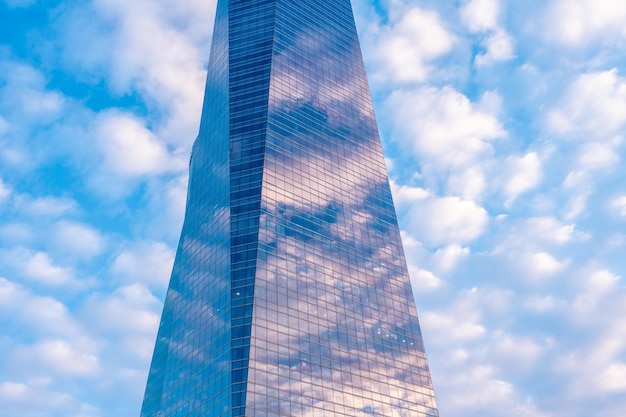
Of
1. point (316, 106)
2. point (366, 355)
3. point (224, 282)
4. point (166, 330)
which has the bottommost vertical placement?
point (366, 355)

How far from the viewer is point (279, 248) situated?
112 metres

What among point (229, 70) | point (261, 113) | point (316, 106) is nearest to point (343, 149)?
point (316, 106)

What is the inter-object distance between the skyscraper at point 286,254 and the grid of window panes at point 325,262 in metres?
0.27

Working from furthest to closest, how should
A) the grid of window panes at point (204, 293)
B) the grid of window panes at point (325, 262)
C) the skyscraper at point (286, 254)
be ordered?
the grid of window panes at point (204, 293)
the grid of window panes at point (325, 262)
the skyscraper at point (286, 254)

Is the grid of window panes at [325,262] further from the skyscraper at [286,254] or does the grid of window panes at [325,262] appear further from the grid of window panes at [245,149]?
the grid of window panes at [245,149]

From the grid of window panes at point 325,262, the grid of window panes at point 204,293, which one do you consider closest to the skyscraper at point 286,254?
the grid of window panes at point 325,262

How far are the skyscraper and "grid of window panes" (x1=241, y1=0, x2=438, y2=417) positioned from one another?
0.27 m

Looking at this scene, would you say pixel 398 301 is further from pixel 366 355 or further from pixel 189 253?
pixel 189 253

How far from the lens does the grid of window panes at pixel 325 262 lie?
333 ft

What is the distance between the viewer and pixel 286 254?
369 ft

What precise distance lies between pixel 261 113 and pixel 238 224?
28123mm

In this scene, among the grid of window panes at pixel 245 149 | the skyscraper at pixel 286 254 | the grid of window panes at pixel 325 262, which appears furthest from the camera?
the grid of window panes at pixel 325 262

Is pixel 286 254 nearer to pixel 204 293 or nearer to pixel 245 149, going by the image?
pixel 204 293

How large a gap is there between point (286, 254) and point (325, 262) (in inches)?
372
